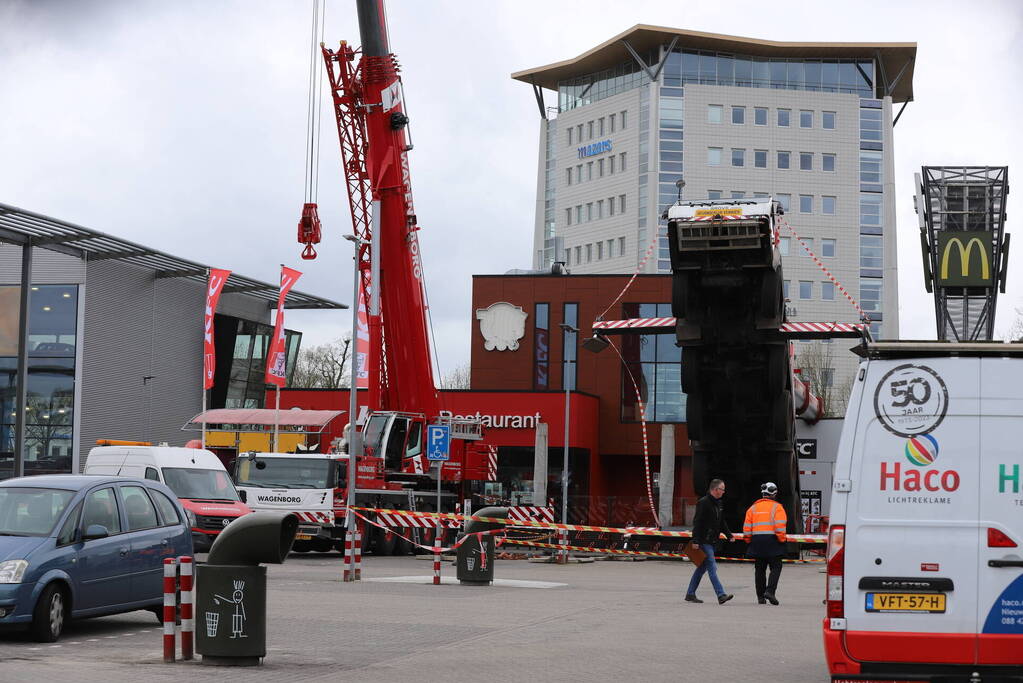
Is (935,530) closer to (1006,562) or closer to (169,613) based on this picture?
(1006,562)

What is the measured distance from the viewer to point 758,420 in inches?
1104

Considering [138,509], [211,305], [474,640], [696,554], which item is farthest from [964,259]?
[138,509]

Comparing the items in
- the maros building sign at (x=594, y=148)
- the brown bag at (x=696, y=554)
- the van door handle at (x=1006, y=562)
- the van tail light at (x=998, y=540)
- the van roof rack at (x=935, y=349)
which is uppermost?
the maros building sign at (x=594, y=148)

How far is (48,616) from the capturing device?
12695mm

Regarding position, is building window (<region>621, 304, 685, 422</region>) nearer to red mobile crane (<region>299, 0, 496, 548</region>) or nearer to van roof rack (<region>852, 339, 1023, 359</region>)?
red mobile crane (<region>299, 0, 496, 548</region>)

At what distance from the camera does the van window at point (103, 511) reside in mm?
13625

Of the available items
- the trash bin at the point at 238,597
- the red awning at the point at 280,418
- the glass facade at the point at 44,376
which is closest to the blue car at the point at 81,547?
the trash bin at the point at 238,597

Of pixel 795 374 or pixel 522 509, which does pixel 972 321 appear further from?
pixel 522 509

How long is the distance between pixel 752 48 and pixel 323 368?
3657 cm

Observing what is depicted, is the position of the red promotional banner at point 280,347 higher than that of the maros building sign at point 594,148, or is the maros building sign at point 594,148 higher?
the maros building sign at point 594,148

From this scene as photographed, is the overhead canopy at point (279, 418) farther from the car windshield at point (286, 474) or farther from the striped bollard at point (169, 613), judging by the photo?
the striped bollard at point (169, 613)

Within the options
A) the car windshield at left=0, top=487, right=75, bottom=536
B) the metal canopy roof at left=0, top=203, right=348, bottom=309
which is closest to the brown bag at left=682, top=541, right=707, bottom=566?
the car windshield at left=0, top=487, right=75, bottom=536

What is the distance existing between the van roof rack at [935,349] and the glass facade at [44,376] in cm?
4913

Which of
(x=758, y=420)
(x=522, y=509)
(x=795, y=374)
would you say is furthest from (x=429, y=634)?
(x=795, y=374)
